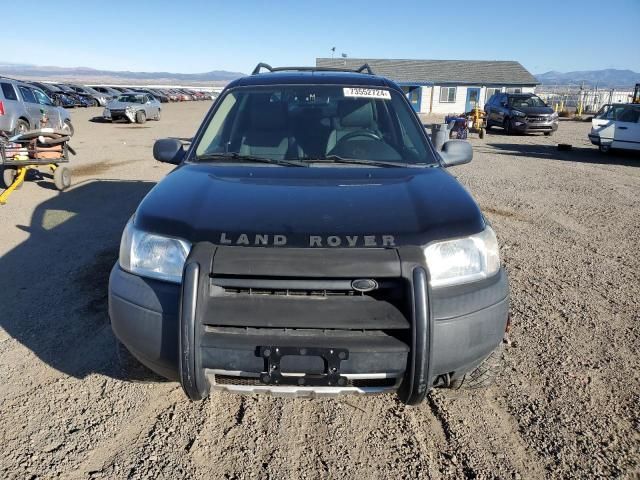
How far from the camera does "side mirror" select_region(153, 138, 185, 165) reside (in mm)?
3566

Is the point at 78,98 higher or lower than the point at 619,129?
lower

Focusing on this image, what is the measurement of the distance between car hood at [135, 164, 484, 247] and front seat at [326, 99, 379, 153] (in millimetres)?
680

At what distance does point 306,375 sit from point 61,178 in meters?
7.99

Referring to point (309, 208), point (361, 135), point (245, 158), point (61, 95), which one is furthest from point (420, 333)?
point (61, 95)

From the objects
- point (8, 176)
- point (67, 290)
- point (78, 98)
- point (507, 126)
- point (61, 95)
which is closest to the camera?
point (67, 290)

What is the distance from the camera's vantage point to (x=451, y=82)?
44.1m

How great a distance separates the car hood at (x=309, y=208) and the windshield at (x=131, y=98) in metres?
24.2

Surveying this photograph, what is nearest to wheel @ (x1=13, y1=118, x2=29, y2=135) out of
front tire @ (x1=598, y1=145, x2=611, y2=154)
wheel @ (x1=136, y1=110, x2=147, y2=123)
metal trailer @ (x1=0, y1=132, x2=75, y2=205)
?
metal trailer @ (x1=0, y1=132, x2=75, y2=205)

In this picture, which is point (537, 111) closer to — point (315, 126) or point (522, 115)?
point (522, 115)

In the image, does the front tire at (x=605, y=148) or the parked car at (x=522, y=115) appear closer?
the front tire at (x=605, y=148)

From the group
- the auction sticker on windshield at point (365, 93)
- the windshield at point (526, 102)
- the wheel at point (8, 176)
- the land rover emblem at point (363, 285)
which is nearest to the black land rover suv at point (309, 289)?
the land rover emblem at point (363, 285)

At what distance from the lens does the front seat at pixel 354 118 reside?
11.8 ft

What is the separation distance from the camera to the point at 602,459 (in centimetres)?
244

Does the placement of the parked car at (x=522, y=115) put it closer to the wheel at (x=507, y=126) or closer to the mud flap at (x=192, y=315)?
the wheel at (x=507, y=126)
